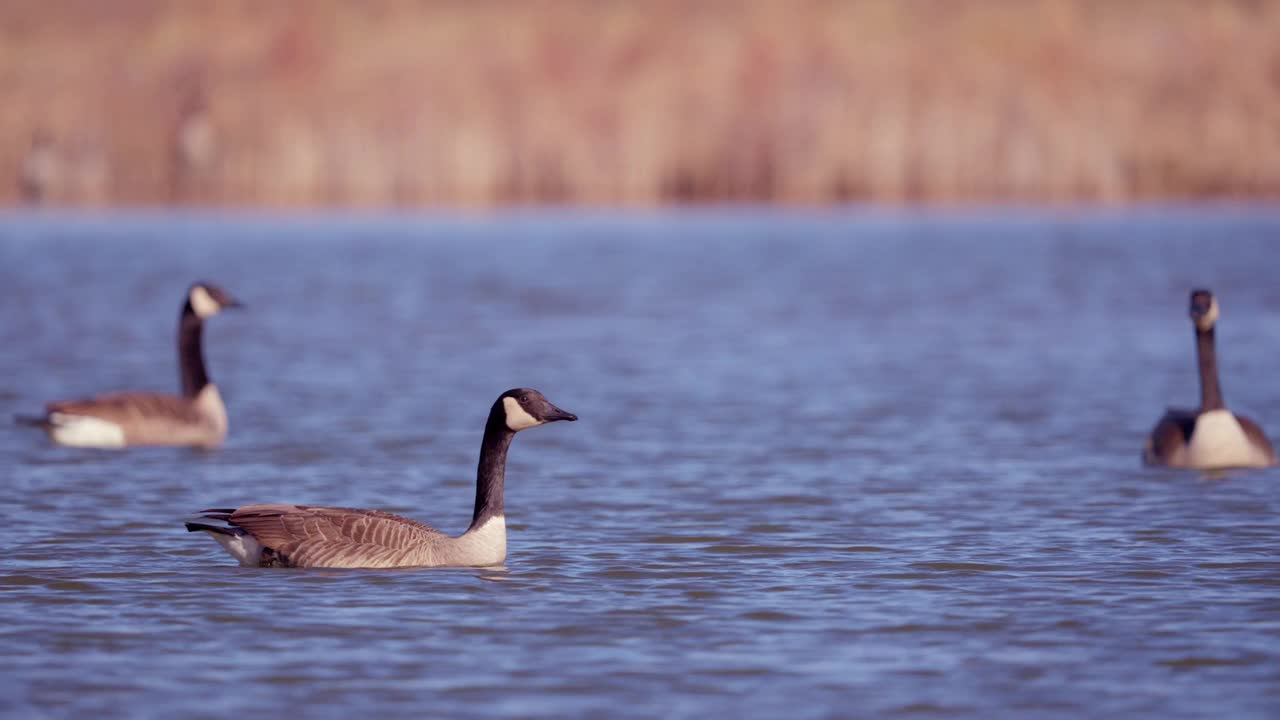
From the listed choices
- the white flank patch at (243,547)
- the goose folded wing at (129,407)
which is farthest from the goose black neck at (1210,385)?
the goose folded wing at (129,407)

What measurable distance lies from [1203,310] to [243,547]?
298 inches

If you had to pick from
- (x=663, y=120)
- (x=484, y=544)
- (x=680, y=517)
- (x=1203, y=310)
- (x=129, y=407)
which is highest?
(x=663, y=120)

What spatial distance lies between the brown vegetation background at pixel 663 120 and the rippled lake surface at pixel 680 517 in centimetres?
Answer: 2317

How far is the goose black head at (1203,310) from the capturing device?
15.3m

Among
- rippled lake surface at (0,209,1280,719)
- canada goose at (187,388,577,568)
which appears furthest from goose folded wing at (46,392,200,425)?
canada goose at (187,388,577,568)

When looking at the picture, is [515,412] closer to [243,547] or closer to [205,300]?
[243,547]

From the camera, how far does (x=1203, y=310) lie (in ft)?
50.3

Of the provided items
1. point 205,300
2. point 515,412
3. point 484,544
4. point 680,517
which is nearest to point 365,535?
point 484,544

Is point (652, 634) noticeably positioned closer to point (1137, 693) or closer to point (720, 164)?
point (1137, 693)

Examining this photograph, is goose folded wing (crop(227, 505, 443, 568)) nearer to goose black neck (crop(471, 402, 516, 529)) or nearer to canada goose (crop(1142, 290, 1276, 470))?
goose black neck (crop(471, 402, 516, 529))

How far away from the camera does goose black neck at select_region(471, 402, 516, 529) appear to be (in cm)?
1098

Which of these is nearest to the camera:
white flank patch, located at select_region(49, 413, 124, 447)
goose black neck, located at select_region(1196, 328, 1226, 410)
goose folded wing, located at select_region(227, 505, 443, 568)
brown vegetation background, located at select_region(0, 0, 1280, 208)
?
goose folded wing, located at select_region(227, 505, 443, 568)

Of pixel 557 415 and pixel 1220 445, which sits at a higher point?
pixel 557 415

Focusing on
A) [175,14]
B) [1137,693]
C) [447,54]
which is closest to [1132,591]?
[1137,693]
